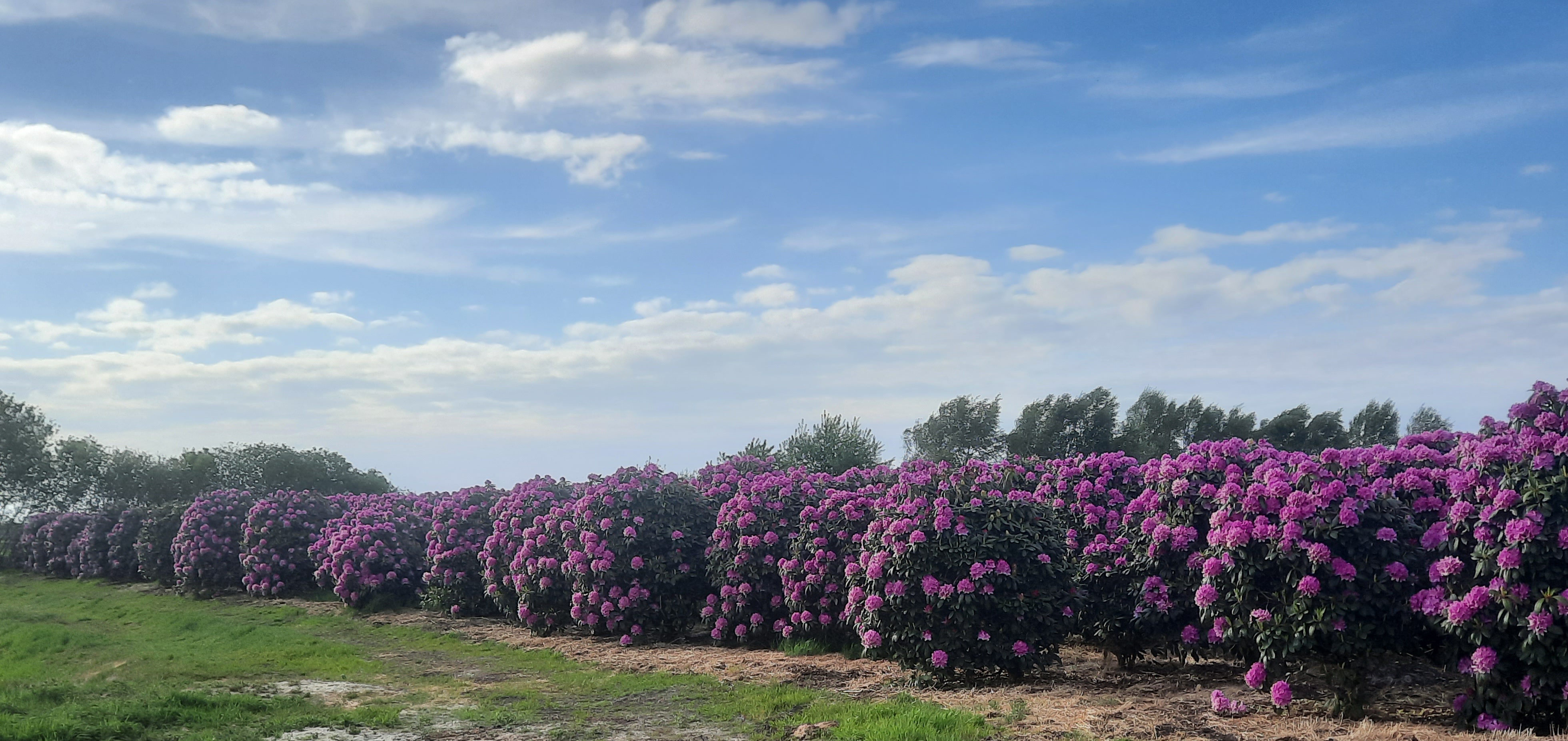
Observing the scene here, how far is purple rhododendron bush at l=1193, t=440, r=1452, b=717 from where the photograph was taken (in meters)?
7.95

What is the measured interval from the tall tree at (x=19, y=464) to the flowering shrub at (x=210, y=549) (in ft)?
82.0

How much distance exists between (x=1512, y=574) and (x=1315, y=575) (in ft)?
4.34

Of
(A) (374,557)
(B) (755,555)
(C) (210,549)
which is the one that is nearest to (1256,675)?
(B) (755,555)

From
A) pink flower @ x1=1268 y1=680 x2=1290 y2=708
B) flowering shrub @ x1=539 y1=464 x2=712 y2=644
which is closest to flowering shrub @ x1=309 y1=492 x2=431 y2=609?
flowering shrub @ x1=539 y1=464 x2=712 y2=644

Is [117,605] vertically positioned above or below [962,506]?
below

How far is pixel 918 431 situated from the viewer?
45.2 m

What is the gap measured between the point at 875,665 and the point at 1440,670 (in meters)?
5.67

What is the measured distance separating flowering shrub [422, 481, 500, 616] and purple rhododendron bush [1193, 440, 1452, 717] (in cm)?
1350

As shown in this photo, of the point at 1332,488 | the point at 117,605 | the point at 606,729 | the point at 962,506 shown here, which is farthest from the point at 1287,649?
the point at 117,605

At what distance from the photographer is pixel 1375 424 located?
47.0m

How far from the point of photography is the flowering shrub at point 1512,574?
7164mm

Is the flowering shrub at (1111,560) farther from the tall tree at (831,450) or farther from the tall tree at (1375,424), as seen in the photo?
the tall tree at (1375,424)

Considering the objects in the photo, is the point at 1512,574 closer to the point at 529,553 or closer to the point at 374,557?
the point at 529,553

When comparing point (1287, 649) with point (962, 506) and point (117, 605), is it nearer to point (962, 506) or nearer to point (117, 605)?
point (962, 506)
